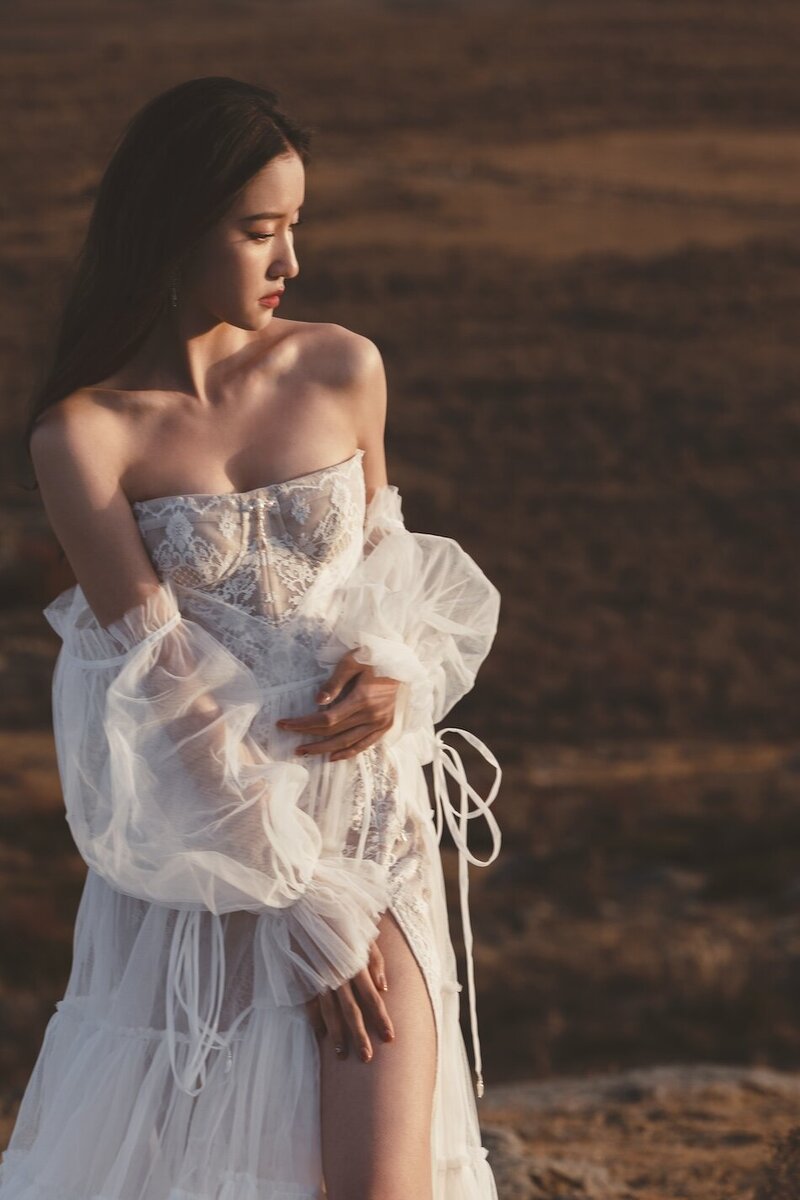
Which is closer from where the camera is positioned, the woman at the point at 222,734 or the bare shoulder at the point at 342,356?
the woman at the point at 222,734

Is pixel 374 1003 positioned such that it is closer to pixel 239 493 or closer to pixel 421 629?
pixel 421 629

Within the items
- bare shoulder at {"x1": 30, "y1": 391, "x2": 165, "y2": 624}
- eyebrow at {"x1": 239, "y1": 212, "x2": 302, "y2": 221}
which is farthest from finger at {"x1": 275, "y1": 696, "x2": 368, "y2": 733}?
eyebrow at {"x1": 239, "y1": 212, "x2": 302, "y2": 221}

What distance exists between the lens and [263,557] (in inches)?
92.7

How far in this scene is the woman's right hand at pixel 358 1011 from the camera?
2.24 m

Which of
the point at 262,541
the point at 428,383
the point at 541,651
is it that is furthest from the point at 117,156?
the point at 428,383

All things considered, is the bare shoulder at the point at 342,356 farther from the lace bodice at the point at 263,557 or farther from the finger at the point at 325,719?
the finger at the point at 325,719

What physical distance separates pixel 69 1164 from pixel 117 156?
1.39 metres

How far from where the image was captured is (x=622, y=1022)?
675 cm

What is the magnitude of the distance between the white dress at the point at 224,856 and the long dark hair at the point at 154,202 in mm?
235

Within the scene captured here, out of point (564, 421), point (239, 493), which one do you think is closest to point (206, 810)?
point (239, 493)

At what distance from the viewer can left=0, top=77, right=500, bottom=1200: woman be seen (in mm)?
2252

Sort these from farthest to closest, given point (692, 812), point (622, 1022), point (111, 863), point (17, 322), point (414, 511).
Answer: point (17, 322) < point (414, 511) < point (692, 812) < point (622, 1022) < point (111, 863)

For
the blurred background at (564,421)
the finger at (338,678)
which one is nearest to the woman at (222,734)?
the finger at (338,678)

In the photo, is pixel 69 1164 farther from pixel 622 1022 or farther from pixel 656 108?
pixel 656 108
